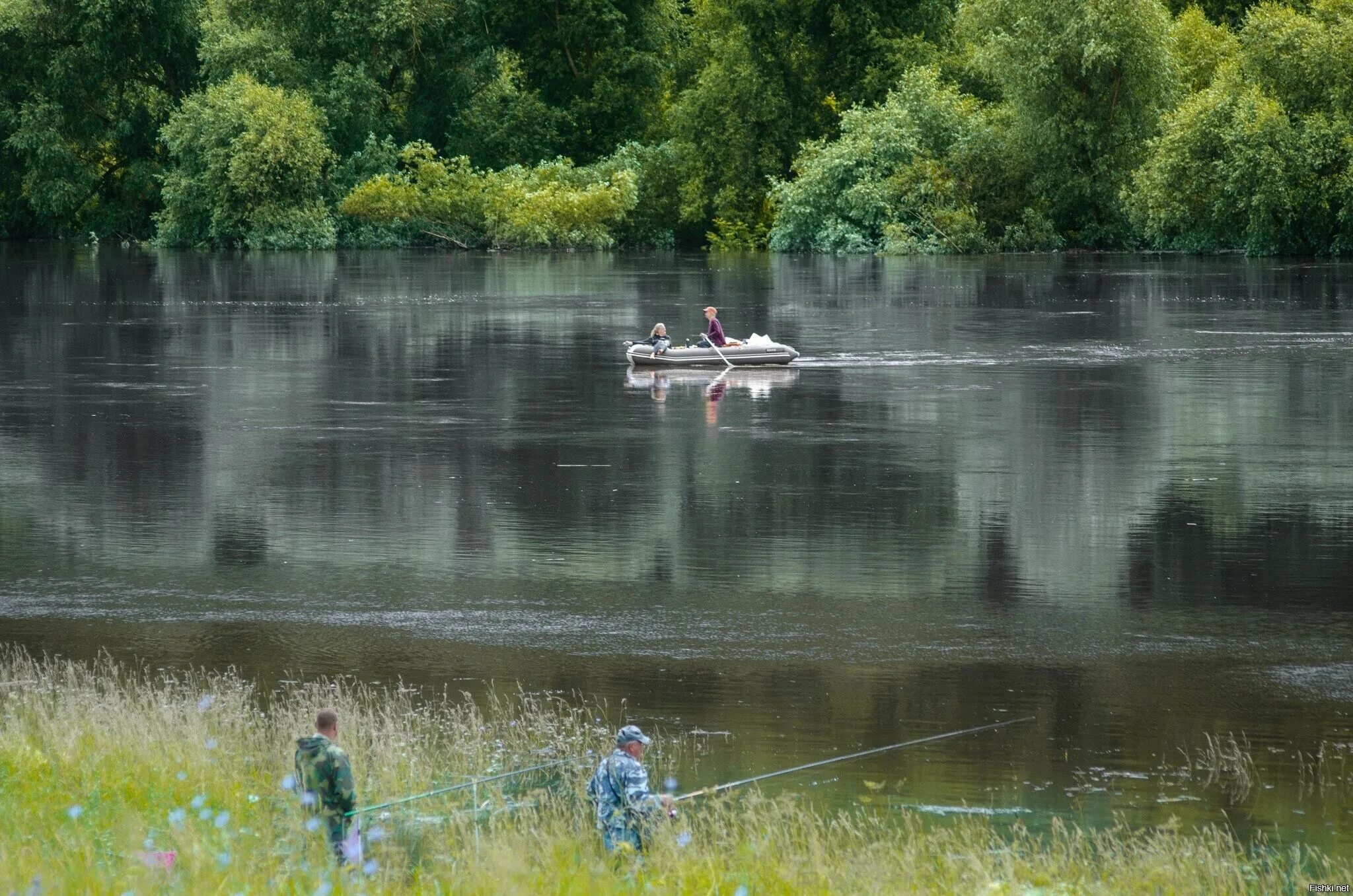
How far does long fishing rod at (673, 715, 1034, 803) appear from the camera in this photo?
10.6m

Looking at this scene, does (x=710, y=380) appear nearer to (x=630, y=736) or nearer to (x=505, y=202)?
(x=630, y=736)

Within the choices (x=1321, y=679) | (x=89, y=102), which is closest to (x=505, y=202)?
(x=89, y=102)

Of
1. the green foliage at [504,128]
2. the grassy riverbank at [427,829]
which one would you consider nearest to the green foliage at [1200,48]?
the green foliage at [504,128]

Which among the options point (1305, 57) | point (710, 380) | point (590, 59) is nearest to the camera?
point (710, 380)

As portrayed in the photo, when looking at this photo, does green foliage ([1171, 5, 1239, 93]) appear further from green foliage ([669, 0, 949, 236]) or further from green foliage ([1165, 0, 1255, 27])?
green foliage ([669, 0, 949, 236])

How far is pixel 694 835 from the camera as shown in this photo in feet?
32.4

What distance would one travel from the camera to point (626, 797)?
31.5 feet

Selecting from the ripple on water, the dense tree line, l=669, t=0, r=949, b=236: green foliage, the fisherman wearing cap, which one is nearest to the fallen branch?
the dense tree line

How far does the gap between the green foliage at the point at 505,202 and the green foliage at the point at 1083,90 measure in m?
19.3

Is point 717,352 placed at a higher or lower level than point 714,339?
lower

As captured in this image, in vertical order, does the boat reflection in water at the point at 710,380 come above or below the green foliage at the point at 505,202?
below

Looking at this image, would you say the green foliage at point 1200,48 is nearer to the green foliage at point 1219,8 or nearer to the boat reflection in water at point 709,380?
the green foliage at point 1219,8

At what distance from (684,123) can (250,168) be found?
20.7 m

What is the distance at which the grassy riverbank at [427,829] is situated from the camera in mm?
8273
